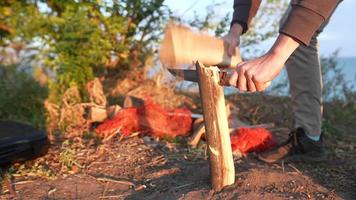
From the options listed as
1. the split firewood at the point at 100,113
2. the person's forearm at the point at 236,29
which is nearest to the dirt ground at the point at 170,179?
the split firewood at the point at 100,113

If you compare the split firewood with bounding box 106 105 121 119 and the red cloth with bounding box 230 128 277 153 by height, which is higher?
the split firewood with bounding box 106 105 121 119

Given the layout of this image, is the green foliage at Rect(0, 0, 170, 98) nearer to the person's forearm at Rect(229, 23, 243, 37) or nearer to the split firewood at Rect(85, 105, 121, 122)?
the split firewood at Rect(85, 105, 121, 122)

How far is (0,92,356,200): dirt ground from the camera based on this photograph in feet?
8.41

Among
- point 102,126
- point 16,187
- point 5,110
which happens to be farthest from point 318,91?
point 5,110

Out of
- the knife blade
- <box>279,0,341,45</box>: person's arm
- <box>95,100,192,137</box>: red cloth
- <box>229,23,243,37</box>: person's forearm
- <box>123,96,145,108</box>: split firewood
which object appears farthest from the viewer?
<box>123,96,145,108</box>: split firewood

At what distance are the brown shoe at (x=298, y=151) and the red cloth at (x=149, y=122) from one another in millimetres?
905

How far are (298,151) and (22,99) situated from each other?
3.06 m

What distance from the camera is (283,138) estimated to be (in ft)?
12.7

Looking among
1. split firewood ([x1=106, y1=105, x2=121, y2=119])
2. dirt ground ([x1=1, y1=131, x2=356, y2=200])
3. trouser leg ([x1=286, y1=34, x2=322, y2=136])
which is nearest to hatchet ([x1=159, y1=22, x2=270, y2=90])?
dirt ground ([x1=1, y1=131, x2=356, y2=200])

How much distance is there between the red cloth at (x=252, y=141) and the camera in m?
3.66

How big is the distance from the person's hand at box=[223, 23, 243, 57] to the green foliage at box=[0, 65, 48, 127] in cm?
237

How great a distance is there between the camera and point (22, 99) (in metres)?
5.09

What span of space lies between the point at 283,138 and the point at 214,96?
166 cm

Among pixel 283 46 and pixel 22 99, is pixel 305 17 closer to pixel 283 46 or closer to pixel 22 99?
A: pixel 283 46
